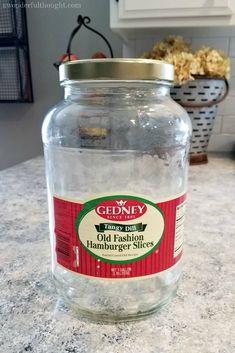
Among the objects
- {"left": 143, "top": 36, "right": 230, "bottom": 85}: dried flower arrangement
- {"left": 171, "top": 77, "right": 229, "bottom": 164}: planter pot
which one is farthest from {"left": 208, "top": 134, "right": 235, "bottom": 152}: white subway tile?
{"left": 143, "top": 36, "right": 230, "bottom": 85}: dried flower arrangement

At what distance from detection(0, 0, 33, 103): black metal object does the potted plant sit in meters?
0.63

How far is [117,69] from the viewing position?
0.88 ft

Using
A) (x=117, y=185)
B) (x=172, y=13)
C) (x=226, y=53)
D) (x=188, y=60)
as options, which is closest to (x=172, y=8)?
(x=172, y=13)

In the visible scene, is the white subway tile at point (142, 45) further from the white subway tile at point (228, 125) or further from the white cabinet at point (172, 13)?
the white subway tile at point (228, 125)

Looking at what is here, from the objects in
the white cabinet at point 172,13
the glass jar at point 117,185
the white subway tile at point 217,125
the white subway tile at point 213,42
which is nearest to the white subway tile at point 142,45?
the white subway tile at point 213,42

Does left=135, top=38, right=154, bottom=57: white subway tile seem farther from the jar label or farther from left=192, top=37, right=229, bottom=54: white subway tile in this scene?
the jar label

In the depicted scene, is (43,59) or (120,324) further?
(43,59)

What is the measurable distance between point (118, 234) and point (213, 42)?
1.18m

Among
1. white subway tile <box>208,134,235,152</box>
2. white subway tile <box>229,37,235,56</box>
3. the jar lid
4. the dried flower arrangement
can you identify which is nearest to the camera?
the jar lid

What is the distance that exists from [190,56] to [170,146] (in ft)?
2.10

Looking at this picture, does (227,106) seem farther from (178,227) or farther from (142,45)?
(178,227)

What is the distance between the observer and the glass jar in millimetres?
284

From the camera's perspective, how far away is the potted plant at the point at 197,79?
3.02ft

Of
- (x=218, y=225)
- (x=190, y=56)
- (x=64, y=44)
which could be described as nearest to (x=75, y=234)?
(x=218, y=225)
